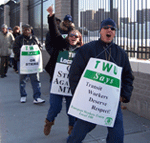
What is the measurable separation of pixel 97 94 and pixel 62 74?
123cm

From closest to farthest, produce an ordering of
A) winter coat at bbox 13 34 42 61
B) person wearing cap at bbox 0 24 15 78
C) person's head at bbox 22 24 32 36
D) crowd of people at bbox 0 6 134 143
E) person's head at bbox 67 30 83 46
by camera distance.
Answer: crowd of people at bbox 0 6 134 143, person's head at bbox 67 30 83 46, person's head at bbox 22 24 32 36, winter coat at bbox 13 34 42 61, person wearing cap at bbox 0 24 15 78

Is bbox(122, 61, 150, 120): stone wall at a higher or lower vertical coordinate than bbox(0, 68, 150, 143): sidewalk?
higher

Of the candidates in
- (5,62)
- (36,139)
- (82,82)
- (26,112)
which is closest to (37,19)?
(5,62)

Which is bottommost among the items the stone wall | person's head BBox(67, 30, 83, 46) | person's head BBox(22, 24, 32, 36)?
the stone wall

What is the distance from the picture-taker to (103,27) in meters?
2.92

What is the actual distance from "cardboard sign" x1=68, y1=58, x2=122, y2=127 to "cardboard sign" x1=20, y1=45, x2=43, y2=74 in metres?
3.21

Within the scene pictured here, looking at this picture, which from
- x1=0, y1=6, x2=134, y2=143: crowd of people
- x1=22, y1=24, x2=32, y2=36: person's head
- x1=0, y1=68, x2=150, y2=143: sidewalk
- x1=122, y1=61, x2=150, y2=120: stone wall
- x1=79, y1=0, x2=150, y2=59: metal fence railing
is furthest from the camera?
x1=22, y1=24, x2=32, y2=36: person's head

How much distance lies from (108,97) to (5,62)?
314 inches

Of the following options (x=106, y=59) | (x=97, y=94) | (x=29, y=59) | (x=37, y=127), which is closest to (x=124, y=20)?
(x=29, y=59)

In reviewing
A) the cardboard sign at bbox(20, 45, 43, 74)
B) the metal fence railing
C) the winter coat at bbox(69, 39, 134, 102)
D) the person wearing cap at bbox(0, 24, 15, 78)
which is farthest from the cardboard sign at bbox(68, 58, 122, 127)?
the person wearing cap at bbox(0, 24, 15, 78)

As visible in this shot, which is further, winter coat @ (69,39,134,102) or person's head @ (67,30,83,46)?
person's head @ (67,30,83,46)

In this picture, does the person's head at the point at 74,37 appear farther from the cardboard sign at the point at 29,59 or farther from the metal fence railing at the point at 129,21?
the cardboard sign at the point at 29,59

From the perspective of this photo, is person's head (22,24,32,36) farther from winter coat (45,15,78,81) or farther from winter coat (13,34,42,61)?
winter coat (45,15,78,81)

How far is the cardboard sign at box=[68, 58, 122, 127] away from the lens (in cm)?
271
